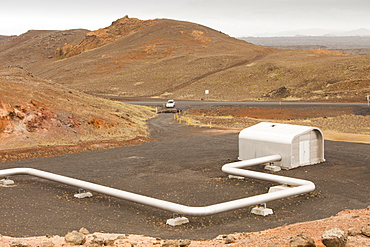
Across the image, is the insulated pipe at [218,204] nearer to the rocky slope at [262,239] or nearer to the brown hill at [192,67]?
the rocky slope at [262,239]

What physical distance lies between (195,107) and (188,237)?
6203cm

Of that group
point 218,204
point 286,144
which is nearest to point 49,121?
point 286,144

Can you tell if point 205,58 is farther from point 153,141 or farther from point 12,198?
point 12,198

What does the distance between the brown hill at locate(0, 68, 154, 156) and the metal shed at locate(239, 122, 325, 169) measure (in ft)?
48.5

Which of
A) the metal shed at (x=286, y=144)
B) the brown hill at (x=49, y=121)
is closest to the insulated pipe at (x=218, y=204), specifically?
the metal shed at (x=286, y=144)

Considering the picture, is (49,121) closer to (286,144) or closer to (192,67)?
(286,144)

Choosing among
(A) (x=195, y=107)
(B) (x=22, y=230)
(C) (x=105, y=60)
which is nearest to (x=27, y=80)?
(A) (x=195, y=107)

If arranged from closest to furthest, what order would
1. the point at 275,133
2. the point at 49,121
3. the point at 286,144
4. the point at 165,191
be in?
the point at 165,191 < the point at 286,144 < the point at 275,133 < the point at 49,121

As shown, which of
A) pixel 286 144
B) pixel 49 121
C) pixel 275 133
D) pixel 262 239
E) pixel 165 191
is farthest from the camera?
pixel 49 121

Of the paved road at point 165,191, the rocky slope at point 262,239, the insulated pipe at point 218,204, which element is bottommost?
the paved road at point 165,191

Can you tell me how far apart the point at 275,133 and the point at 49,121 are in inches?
847

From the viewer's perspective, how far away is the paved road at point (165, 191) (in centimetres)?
1722

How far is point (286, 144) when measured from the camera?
90.0ft

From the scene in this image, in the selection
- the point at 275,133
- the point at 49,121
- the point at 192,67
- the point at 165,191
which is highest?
the point at 192,67
